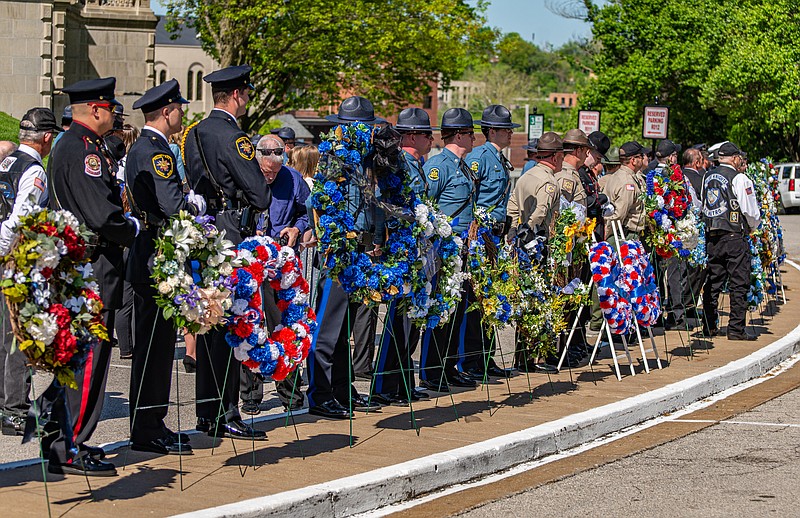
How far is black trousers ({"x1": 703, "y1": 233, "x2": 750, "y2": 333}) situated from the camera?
1476 cm

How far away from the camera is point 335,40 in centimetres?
3853

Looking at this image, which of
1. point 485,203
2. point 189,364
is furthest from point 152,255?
point 485,203

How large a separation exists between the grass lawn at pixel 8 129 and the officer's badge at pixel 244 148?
49.0 feet

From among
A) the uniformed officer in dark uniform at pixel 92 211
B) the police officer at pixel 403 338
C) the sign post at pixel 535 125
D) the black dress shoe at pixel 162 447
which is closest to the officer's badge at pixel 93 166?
the uniformed officer in dark uniform at pixel 92 211

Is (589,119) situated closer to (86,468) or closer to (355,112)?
(355,112)

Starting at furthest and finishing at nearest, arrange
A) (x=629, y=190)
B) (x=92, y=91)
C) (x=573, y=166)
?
(x=629, y=190) < (x=573, y=166) < (x=92, y=91)

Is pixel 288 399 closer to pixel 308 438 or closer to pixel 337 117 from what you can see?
pixel 308 438

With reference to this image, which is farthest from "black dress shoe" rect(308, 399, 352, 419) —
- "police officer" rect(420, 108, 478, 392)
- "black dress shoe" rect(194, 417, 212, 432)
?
"police officer" rect(420, 108, 478, 392)

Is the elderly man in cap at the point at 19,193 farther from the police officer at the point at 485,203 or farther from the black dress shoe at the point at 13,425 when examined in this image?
the police officer at the point at 485,203

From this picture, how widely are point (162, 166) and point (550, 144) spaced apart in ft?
17.0

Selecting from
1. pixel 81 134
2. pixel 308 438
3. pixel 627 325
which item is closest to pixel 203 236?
pixel 81 134

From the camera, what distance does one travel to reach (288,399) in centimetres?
1004

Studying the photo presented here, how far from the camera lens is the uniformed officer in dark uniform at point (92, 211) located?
7.54 meters

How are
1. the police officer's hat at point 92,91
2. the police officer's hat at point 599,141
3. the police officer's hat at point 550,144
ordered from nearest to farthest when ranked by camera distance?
the police officer's hat at point 92,91 < the police officer's hat at point 550,144 < the police officer's hat at point 599,141
